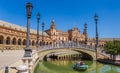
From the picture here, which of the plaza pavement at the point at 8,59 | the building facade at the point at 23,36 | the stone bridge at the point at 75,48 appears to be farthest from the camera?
the building facade at the point at 23,36

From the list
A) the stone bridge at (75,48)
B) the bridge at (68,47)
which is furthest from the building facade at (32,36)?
the stone bridge at (75,48)

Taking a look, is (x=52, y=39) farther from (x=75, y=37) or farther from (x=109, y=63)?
(x=109, y=63)

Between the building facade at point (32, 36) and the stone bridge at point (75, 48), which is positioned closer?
the stone bridge at point (75, 48)

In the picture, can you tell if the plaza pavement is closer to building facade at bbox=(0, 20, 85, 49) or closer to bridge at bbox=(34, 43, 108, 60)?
bridge at bbox=(34, 43, 108, 60)

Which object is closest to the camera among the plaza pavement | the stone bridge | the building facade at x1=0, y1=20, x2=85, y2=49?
the plaza pavement

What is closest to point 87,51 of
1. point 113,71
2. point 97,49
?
point 97,49

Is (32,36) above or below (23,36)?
above

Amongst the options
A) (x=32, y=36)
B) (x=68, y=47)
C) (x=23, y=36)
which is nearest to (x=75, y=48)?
(x=68, y=47)

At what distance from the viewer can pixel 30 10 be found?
50.2ft

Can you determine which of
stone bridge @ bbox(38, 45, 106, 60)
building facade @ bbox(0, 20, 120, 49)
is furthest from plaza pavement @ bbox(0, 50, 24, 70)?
building facade @ bbox(0, 20, 120, 49)

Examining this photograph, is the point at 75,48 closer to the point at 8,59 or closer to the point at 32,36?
the point at 8,59

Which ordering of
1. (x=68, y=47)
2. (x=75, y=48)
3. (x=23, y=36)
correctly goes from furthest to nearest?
(x=23, y=36) → (x=75, y=48) → (x=68, y=47)

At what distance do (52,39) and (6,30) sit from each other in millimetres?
50382

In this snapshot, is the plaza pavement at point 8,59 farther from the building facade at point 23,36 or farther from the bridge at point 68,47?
the building facade at point 23,36
